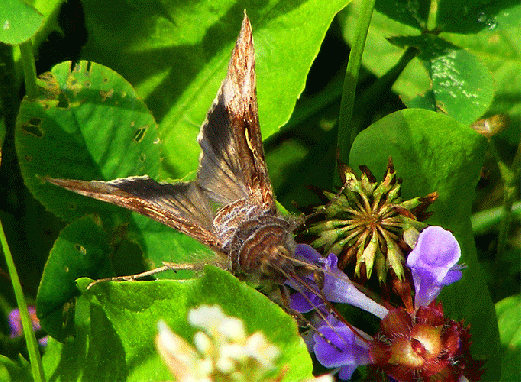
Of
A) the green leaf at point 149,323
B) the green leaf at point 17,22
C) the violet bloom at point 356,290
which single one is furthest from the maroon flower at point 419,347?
the green leaf at point 17,22

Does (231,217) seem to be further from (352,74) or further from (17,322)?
(17,322)

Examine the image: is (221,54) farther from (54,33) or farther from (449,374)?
(449,374)

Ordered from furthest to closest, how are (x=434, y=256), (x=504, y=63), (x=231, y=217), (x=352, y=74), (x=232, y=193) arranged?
(x=504, y=63), (x=352, y=74), (x=232, y=193), (x=231, y=217), (x=434, y=256)

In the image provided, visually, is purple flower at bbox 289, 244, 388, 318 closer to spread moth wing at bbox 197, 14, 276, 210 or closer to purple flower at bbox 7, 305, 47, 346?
spread moth wing at bbox 197, 14, 276, 210

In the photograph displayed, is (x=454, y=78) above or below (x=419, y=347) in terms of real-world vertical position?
above

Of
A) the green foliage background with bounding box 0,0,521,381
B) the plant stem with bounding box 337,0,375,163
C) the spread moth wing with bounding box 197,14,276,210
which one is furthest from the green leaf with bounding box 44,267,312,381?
the plant stem with bounding box 337,0,375,163

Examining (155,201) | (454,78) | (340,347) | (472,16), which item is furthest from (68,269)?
(472,16)

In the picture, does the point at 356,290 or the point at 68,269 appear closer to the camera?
the point at 356,290

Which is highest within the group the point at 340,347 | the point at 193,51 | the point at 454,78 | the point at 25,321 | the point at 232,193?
the point at 454,78
